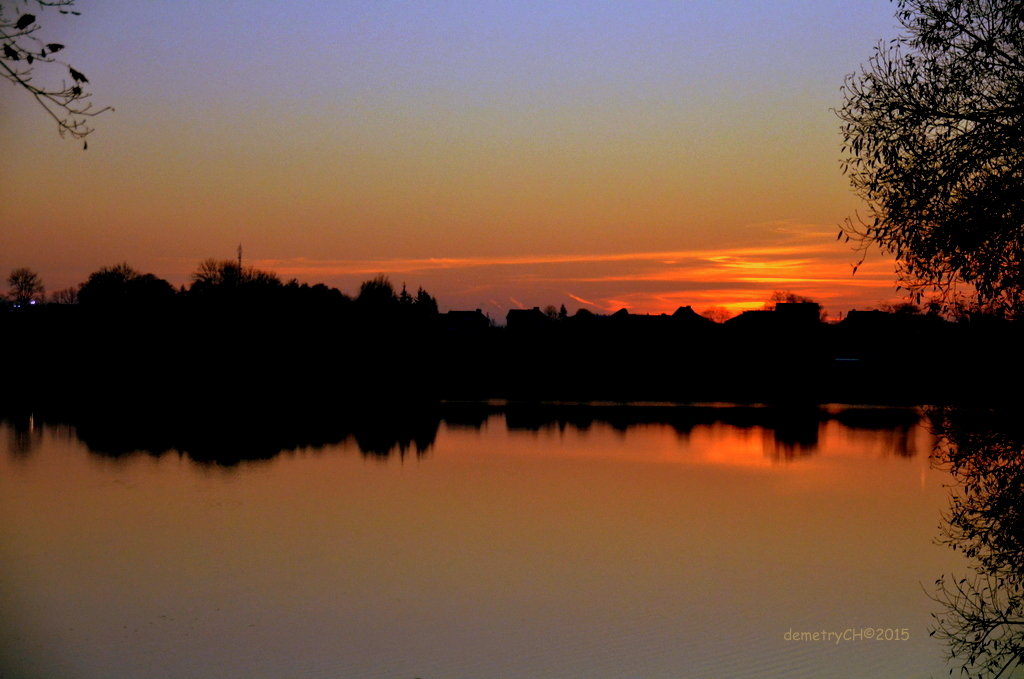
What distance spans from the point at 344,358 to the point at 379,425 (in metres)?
21.1

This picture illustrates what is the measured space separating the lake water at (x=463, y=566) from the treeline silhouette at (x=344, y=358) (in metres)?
21.4

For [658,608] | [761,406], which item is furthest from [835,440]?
[658,608]

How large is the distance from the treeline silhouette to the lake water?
841 inches

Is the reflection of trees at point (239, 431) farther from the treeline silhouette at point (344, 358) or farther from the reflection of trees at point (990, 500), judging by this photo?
the reflection of trees at point (990, 500)

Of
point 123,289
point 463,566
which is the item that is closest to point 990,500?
point 463,566

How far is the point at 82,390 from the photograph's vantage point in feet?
178

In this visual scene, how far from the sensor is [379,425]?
41.3 m

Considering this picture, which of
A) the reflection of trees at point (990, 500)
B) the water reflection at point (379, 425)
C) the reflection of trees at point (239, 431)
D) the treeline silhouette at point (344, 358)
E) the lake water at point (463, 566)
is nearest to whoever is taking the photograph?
the reflection of trees at point (990, 500)

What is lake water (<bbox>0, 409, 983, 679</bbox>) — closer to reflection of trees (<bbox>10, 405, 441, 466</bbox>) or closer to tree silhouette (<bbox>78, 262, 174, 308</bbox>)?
reflection of trees (<bbox>10, 405, 441, 466</bbox>)

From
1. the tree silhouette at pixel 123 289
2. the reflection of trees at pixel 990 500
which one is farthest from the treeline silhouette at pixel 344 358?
the reflection of trees at pixel 990 500

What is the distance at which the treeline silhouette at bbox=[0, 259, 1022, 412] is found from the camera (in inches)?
2211

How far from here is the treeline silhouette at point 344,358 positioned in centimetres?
5616

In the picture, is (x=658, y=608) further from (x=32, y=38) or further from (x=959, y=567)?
(x=32, y=38)

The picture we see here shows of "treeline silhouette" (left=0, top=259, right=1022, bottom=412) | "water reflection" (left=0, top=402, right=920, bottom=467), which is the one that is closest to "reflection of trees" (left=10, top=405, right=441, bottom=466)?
"water reflection" (left=0, top=402, right=920, bottom=467)
